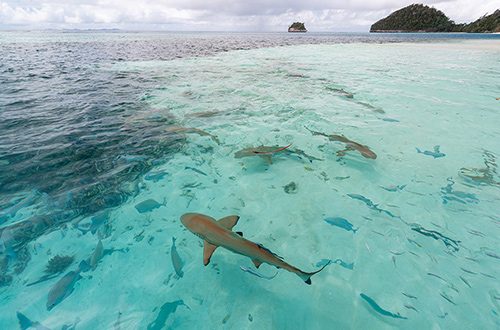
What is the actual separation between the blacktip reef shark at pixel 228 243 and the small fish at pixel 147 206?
3.61ft

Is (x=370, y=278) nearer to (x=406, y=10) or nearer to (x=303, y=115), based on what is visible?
(x=303, y=115)

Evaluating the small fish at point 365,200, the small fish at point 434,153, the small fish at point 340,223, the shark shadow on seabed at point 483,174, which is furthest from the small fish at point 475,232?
the small fish at point 434,153

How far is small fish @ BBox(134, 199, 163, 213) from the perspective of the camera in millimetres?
4176

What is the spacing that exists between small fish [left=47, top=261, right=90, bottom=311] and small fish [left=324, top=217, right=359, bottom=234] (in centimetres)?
394

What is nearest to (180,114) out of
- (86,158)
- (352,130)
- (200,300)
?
(86,158)

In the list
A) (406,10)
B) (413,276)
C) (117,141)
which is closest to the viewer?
(413,276)

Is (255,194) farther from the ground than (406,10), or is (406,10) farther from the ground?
(406,10)

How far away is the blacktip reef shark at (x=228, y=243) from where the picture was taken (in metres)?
2.61

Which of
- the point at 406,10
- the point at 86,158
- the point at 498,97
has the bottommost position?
the point at 498,97

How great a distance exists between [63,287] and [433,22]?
836 feet

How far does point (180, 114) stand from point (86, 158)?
13.6ft

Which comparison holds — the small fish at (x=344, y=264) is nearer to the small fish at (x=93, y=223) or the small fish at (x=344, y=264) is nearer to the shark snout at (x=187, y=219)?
the shark snout at (x=187, y=219)

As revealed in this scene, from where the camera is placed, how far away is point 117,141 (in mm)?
6500

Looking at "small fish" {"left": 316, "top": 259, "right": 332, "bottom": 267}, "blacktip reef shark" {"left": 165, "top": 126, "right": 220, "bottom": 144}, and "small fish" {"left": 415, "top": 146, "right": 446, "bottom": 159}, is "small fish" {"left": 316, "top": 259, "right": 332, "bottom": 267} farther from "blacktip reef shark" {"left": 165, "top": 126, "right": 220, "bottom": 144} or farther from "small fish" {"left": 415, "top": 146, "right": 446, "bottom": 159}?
"blacktip reef shark" {"left": 165, "top": 126, "right": 220, "bottom": 144}
